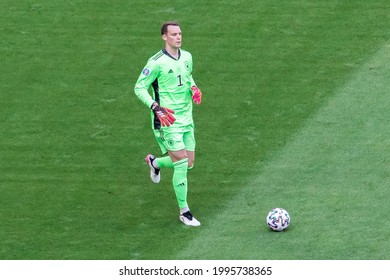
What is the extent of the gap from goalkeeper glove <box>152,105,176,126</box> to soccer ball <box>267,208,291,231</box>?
1808mm

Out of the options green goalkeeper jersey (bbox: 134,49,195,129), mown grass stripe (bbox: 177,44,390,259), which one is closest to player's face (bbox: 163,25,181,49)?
green goalkeeper jersey (bbox: 134,49,195,129)

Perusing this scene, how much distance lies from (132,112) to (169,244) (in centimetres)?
454

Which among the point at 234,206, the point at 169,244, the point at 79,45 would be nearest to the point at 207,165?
the point at 234,206

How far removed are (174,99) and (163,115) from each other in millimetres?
396

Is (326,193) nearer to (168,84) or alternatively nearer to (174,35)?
(168,84)

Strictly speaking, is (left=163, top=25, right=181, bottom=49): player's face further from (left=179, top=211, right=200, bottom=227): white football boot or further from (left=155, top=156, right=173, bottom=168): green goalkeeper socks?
(left=179, top=211, right=200, bottom=227): white football boot

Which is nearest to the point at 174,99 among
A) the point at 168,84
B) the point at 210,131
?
the point at 168,84

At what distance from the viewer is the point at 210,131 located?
64.3ft

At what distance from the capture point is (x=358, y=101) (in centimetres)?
2025

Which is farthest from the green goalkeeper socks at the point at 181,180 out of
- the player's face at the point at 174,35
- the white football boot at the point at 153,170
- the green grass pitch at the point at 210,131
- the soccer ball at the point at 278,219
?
the player's face at the point at 174,35

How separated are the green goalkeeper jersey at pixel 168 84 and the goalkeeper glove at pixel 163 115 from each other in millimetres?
137

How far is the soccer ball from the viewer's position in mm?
16281

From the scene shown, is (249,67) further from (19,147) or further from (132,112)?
(19,147)
